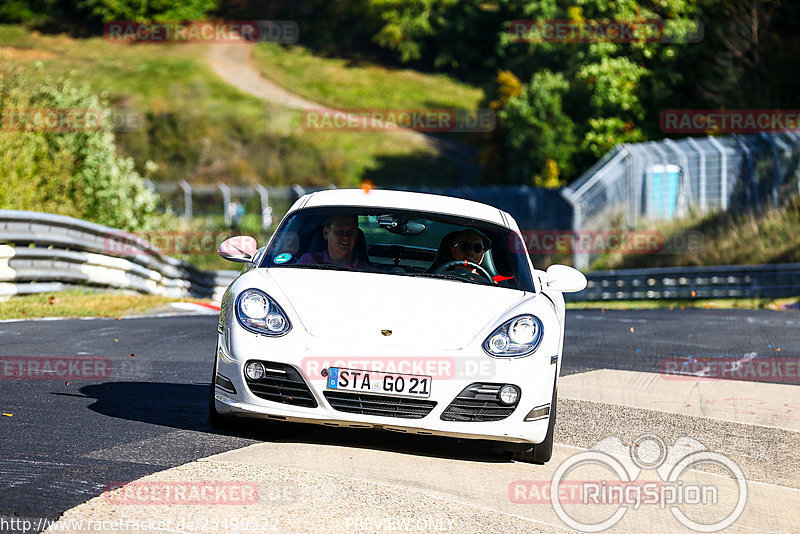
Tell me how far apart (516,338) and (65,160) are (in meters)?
17.3

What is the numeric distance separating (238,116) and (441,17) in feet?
92.1

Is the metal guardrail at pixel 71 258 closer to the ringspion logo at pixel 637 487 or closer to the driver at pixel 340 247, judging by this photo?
the driver at pixel 340 247

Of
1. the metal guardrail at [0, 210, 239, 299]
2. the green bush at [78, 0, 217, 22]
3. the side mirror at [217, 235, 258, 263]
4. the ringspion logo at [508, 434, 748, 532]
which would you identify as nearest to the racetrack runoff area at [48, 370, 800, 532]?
the ringspion logo at [508, 434, 748, 532]

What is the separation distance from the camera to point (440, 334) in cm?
624

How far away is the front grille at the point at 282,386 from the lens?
6137 millimetres

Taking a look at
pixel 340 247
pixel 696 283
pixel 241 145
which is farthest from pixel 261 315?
pixel 241 145

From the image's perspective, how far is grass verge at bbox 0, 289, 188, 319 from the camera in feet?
45.3

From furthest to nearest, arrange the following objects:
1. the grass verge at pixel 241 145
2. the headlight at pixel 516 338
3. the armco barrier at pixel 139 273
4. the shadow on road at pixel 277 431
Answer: the grass verge at pixel 241 145, the armco barrier at pixel 139 273, the shadow on road at pixel 277 431, the headlight at pixel 516 338

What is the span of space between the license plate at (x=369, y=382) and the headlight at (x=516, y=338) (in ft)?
1.64

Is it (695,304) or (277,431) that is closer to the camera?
(277,431)

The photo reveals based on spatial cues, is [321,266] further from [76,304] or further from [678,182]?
[678,182]

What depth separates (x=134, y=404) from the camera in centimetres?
752

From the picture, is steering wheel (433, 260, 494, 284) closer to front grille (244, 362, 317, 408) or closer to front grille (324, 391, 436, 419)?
front grille (324, 391, 436, 419)

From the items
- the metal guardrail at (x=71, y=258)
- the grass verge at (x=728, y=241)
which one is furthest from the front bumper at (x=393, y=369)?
the grass verge at (x=728, y=241)
